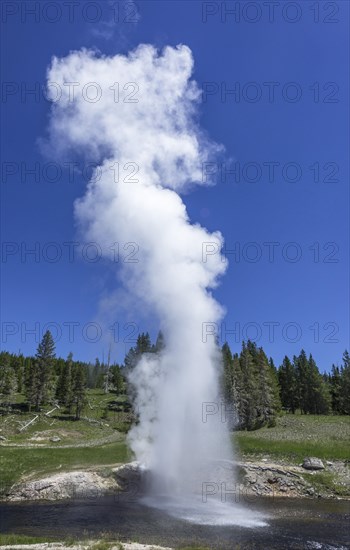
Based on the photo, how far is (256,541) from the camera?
28.4 meters

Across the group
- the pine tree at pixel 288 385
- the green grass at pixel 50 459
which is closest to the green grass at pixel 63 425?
the green grass at pixel 50 459

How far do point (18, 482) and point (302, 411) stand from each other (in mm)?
93451

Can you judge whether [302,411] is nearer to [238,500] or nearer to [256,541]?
[238,500]

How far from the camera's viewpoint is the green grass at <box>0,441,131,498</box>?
50625 millimetres

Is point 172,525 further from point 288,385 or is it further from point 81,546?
point 288,385

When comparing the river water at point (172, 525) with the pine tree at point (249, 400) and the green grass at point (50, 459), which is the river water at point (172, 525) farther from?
the pine tree at point (249, 400)

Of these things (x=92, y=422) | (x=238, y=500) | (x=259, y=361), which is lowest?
(x=238, y=500)

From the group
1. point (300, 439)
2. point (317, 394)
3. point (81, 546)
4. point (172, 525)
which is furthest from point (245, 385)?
point (81, 546)

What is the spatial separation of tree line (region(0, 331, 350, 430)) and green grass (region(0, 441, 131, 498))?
60.3 feet

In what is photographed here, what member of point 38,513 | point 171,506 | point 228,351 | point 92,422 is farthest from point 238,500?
point 228,351

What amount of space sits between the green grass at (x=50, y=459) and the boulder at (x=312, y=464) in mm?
24701

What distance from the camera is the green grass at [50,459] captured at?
50.6m

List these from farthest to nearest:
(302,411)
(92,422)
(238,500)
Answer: (302,411), (92,422), (238,500)

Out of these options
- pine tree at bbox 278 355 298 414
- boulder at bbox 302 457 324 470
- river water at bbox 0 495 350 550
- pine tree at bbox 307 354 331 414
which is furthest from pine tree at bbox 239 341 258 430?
river water at bbox 0 495 350 550
